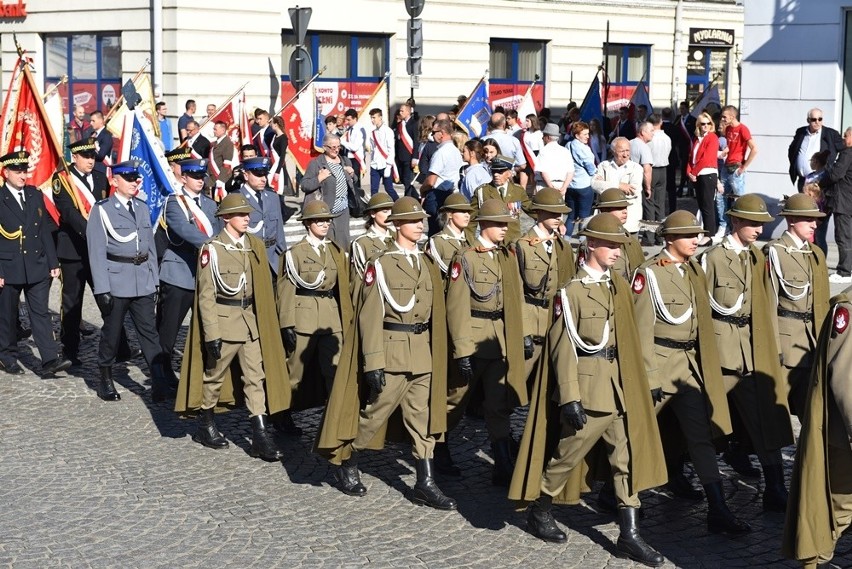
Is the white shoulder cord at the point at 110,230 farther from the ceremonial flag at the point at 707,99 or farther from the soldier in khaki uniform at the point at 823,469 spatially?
the ceremonial flag at the point at 707,99

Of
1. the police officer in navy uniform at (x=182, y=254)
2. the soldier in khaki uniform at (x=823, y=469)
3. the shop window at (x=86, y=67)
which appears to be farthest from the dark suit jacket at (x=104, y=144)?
the soldier in khaki uniform at (x=823, y=469)

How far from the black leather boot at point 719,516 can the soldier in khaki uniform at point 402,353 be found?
1518 millimetres

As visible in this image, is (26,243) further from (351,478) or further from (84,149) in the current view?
(351,478)

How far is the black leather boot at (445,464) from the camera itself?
898cm

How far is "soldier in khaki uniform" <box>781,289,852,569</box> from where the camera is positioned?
646 cm

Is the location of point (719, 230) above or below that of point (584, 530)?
above

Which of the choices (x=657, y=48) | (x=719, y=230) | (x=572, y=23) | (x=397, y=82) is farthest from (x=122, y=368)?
(x=657, y=48)

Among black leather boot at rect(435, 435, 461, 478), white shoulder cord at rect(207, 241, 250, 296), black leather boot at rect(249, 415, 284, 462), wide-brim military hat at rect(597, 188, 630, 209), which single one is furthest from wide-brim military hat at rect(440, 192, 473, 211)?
black leather boot at rect(249, 415, 284, 462)

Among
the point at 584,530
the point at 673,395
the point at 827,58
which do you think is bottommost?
the point at 584,530

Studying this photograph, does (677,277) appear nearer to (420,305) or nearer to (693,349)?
(693,349)

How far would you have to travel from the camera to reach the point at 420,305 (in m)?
8.48

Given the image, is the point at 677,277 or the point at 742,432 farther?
the point at 742,432

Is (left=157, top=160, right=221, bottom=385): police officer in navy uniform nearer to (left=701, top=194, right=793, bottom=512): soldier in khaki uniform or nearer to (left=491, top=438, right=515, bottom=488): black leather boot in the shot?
(left=491, top=438, right=515, bottom=488): black leather boot

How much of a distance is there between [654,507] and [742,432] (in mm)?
786
